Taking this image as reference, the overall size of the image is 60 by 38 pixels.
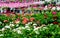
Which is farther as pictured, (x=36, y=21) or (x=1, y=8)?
(x=1, y=8)

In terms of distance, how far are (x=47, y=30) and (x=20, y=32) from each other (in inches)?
18.6

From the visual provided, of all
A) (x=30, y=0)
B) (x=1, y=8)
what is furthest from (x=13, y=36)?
(x=30, y=0)

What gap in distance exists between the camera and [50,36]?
14.6 feet

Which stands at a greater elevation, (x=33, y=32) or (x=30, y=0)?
(x=33, y=32)

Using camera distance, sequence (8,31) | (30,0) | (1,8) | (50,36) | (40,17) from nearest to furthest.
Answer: (50,36) < (8,31) < (40,17) < (1,8) < (30,0)

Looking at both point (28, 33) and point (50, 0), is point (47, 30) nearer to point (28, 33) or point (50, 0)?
point (28, 33)

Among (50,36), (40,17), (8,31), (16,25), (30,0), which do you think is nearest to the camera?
(50,36)

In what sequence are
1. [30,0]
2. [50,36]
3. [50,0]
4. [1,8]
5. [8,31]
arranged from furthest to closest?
[30,0], [50,0], [1,8], [8,31], [50,36]

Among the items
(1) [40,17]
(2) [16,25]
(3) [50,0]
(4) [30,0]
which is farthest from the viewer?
(4) [30,0]

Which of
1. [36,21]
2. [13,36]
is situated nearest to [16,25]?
[36,21]

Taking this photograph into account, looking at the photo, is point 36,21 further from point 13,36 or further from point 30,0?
point 30,0

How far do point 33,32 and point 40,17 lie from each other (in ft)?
5.06

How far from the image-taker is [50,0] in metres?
10.7

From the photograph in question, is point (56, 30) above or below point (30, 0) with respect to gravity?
above
